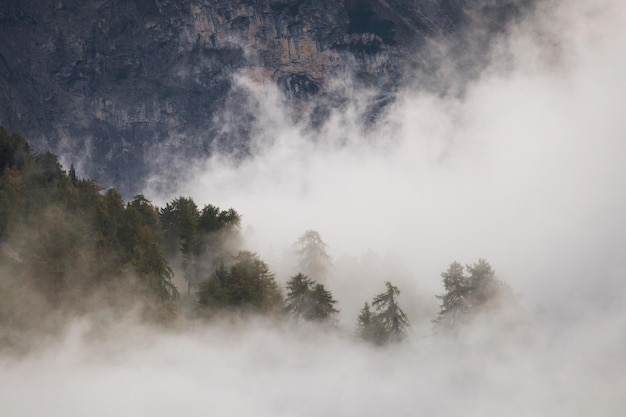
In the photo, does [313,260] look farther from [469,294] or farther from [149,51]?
[149,51]

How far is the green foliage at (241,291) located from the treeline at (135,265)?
74mm

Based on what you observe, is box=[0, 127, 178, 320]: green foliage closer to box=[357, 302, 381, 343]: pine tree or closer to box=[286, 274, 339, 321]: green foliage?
box=[286, 274, 339, 321]: green foliage

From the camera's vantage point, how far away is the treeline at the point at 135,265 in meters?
46.5

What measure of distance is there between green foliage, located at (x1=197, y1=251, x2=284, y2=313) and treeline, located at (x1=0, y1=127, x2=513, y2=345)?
74 millimetres

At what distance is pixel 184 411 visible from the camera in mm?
43406

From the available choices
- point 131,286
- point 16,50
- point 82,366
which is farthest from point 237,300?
point 16,50

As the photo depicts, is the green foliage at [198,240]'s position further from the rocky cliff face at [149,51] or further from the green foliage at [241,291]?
the rocky cliff face at [149,51]

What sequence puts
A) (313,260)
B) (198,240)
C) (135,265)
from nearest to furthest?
(135,265)
(198,240)
(313,260)

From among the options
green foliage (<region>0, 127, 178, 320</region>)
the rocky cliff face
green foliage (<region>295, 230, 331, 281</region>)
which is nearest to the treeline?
green foliage (<region>0, 127, 178, 320</region>)

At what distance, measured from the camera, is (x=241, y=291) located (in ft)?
169

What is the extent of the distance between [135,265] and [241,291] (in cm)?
778

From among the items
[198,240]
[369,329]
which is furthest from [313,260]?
[369,329]

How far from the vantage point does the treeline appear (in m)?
46.5

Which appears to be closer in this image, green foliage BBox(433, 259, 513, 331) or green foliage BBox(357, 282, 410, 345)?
green foliage BBox(357, 282, 410, 345)
